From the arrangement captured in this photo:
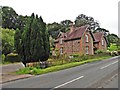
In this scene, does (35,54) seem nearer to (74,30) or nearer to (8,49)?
(8,49)

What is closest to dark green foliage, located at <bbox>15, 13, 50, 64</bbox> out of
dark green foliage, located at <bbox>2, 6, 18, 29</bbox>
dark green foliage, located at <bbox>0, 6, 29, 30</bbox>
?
dark green foliage, located at <bbox>0, 6, 29, 30</bbox>

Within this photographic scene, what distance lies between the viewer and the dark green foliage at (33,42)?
3048cm

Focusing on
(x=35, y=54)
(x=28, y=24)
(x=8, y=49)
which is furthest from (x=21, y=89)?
(x=8, y=49)

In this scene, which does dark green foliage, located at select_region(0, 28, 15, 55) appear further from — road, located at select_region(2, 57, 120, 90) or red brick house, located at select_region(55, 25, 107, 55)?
road, located at select_region(2, 57, 120, 90)

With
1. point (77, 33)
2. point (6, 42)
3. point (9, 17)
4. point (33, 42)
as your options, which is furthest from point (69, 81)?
point (9, 17)

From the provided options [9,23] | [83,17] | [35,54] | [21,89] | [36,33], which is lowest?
[21,89]

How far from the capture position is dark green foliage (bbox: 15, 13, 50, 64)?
100ft

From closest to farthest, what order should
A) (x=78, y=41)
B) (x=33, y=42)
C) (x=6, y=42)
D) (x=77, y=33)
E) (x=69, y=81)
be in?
(x=69, y=81) → (x=33, y=42) → (x=6, y=42) → (x=78, y=41) → (x=77, y=33)

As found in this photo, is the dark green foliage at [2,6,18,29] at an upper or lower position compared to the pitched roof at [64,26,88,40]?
upper

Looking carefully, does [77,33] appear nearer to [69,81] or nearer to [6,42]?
[6,42]

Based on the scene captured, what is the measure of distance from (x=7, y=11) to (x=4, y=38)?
37.8m

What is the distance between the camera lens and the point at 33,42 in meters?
30.8

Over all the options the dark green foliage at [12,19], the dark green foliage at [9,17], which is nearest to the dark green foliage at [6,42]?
the dark green foliage at [9,17]

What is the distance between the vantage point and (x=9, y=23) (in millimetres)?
78500
